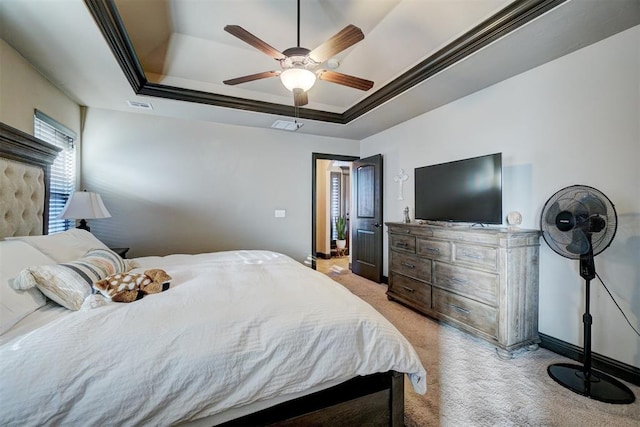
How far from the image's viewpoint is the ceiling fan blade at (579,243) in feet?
6.06

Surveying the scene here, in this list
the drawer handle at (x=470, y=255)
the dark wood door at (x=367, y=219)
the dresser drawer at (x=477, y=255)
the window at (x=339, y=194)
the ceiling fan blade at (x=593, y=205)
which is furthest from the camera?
the window at (x=339, y=194)

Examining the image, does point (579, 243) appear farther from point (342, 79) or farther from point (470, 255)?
point (342, 79)

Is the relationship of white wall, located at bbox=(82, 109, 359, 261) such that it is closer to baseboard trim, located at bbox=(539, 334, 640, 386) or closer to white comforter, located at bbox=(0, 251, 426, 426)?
white comforter, located at bbox=(0, 251, 426, 426)

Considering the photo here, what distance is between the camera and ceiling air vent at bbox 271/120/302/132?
12.9 ft

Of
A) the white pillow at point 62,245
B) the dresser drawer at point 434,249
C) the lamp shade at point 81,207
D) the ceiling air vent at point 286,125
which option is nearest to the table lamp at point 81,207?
the lamp shade at point 81,207

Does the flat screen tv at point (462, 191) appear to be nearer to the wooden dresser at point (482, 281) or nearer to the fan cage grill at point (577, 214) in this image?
the wooden dresser at point (482, 281)

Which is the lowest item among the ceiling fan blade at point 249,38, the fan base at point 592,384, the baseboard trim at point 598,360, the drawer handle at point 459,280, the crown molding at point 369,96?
the fan base at point 592,384

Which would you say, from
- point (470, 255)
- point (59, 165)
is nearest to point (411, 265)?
point (470, 255)

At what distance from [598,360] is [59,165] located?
5129 millimetres

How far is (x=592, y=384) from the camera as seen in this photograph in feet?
6.03

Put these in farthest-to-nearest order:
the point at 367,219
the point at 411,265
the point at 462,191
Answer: the point at 367,219 < the point at 411,265 < the point at 462,191

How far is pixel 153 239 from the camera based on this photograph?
3633 mm

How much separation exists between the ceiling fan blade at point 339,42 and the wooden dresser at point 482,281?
1851 mm

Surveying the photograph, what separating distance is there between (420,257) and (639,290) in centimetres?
159
